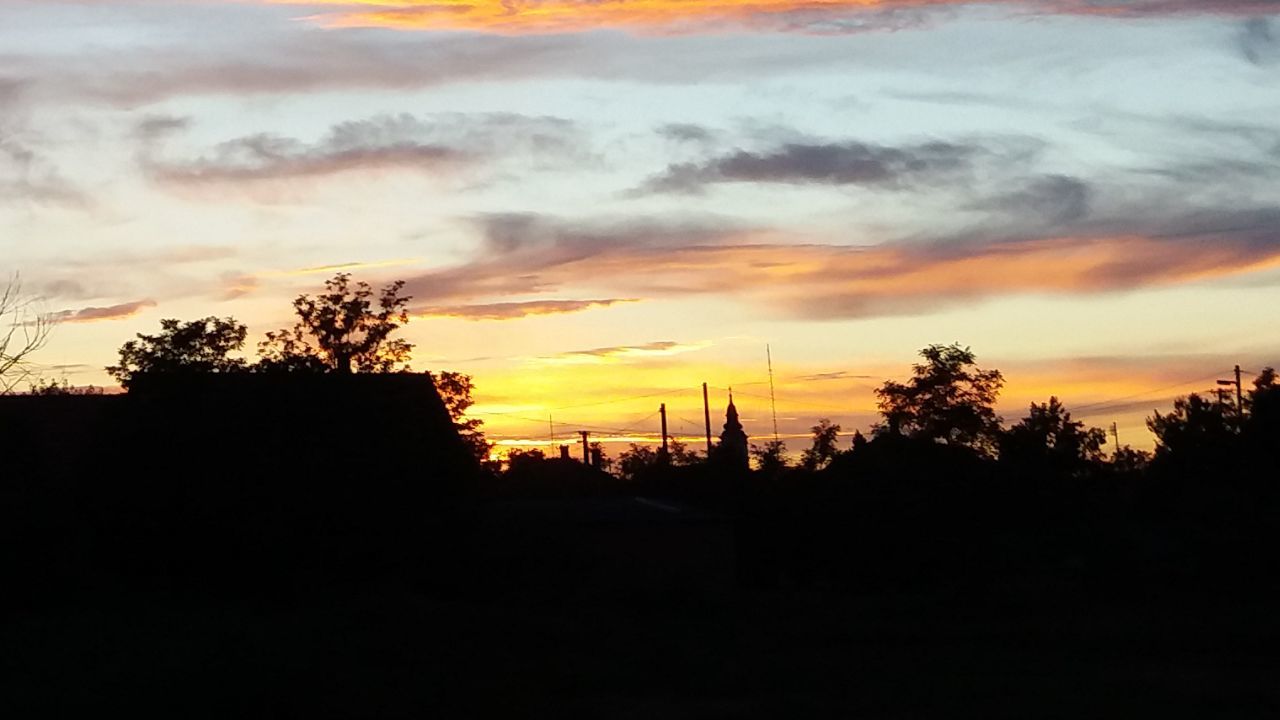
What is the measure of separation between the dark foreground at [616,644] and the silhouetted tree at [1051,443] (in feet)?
54.1

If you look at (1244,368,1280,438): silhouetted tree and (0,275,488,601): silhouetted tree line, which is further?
(1244,368,1280,438): silhouetted tree

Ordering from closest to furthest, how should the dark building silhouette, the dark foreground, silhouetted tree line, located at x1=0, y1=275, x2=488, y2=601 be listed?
1. the dark foreground
2. silhouetted tree line, located at x1=0, y1=275, x2=488, y2=601
3. the dark building silhouette

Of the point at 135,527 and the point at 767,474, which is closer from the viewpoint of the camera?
the point at 135,527

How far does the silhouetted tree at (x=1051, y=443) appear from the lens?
6172cm

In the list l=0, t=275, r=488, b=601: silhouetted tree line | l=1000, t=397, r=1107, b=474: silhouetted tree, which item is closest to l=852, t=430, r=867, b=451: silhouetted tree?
l=1000, t=397, r=1107, b=474: silhouetted tree

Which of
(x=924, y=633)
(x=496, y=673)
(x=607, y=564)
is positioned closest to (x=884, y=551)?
(x=607, y=564)

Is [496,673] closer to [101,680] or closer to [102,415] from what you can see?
[101,680]

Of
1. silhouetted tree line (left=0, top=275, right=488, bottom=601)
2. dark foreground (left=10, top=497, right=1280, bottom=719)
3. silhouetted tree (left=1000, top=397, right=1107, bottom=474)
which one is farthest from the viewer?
silhouetted tree (left=1000, top=397, right=1107, bottom=474)

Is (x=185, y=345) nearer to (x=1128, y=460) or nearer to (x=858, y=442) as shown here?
(x=858, y=442)

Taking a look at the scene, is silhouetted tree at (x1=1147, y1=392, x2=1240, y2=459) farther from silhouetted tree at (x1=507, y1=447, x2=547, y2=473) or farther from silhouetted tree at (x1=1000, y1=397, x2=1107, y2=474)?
silhouetted tree at (x1=507, y1=447, x2=547, y2=473)

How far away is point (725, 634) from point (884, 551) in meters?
16.4

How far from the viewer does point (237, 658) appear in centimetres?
1744

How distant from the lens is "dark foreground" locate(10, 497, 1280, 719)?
57.5ft

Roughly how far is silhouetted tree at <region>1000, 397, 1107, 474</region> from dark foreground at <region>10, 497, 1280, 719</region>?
16.5 meters
